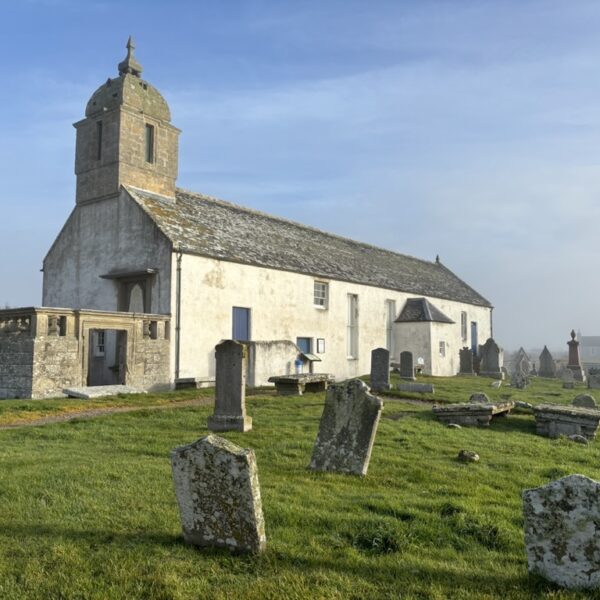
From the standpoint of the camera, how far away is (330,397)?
843 centimetres

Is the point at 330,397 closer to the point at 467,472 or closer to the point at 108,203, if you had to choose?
the point at 467,472

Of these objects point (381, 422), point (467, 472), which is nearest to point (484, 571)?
point (467, 472)

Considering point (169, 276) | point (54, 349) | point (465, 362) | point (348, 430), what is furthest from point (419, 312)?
point (348, 430)

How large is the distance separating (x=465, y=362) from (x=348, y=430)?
29.7 m

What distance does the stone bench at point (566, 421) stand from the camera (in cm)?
1207

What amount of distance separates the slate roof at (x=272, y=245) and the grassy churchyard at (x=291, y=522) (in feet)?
43.1

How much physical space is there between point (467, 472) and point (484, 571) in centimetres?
355

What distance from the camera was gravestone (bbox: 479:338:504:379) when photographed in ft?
114

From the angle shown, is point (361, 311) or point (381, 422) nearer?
point (381, 422)

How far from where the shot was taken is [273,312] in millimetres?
24344

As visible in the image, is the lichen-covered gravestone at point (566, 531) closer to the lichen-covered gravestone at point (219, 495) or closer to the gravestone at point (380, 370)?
the lichen-covered gravestone at point (219, 495)

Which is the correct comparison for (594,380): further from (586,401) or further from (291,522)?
(291,522)

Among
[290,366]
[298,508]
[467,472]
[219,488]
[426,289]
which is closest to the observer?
[219,488]

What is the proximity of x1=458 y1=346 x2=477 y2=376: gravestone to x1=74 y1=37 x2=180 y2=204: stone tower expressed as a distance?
862 inches
